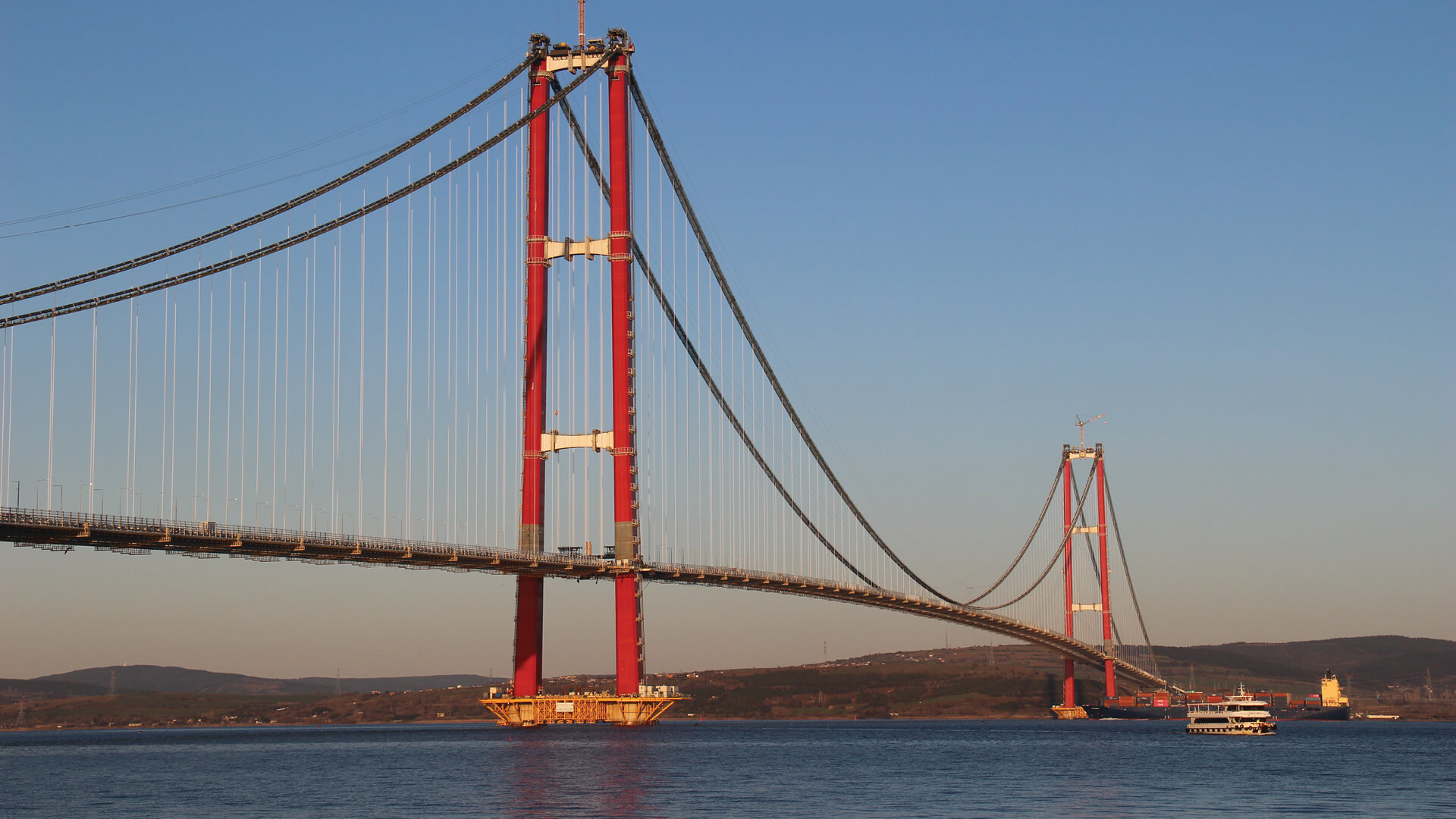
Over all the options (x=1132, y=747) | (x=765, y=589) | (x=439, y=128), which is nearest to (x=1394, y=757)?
(x=1132, y=747)

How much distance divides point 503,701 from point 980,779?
2556 cm

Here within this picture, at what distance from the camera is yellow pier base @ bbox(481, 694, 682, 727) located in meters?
64.8

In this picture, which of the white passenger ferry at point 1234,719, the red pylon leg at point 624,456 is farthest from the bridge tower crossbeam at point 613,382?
the white passenger ferry at point 1234,719

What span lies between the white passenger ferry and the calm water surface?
1239cm

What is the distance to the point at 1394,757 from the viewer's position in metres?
70.6

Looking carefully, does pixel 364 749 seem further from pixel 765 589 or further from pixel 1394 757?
pixel 1394 757

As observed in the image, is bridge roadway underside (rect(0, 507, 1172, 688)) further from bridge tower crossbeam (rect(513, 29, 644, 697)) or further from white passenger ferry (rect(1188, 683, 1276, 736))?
white passenger ferry (rect(1188, 683, 1276, 736))

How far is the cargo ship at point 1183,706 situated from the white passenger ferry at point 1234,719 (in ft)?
58.8

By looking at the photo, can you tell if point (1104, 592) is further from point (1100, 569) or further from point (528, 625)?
point (528, 625)

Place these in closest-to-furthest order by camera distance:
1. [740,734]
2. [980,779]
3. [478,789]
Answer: [478,789]
[980,779]
[740,734]

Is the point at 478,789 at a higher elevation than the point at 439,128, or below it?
below

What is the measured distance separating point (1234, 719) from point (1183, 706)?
5736 cm

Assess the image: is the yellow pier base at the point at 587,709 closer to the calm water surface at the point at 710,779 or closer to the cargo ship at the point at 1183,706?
the calm water surface at the point at 710,779

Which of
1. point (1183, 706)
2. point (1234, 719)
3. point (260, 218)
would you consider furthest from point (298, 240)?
point (1183, 706)
